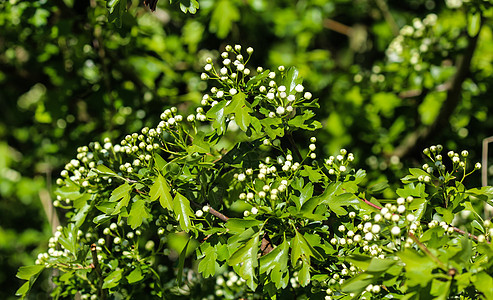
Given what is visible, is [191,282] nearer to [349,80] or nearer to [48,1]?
[48,1]

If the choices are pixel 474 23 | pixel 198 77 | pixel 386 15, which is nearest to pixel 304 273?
pixel 474 23

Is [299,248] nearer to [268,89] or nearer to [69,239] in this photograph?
[268,89]

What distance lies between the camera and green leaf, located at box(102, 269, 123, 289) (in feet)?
5.03

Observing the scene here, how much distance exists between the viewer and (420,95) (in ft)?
9.39

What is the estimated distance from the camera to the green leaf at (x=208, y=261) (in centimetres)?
138

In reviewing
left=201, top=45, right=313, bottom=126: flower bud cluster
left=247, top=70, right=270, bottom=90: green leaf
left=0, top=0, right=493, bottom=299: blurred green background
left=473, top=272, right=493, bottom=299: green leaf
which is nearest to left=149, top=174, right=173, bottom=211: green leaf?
left=201, top=45, right=313, bottom=126: flower bud cluster

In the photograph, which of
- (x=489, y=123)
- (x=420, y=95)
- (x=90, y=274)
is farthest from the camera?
(x=489, y=123)

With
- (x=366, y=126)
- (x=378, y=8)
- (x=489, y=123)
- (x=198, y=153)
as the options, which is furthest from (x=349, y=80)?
(x=198, y=153)

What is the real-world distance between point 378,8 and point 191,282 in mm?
3051

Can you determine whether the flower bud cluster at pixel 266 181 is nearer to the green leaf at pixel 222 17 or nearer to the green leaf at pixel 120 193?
the green leaf at pixel 120 193

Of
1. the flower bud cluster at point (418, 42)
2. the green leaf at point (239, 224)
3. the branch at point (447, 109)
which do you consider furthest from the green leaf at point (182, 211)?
the flower bud cluster at point (418, 42)

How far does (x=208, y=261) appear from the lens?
138 cm

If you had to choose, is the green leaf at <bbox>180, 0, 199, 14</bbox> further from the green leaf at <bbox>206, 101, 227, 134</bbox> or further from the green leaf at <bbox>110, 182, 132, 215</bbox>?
the green leaf at <bbox>110, 182, 132, 215</bbox>

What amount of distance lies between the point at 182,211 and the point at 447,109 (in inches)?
72.3
